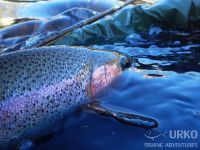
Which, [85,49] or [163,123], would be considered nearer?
[163,123]

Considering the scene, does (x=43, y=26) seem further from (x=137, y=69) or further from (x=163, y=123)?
(x=163, y=123)

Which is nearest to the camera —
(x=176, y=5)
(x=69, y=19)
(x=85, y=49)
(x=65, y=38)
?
(x=85, y=49)

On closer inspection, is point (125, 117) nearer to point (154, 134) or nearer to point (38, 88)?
point (154, 134)

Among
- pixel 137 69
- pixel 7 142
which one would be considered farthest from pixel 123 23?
pixel 7 142
